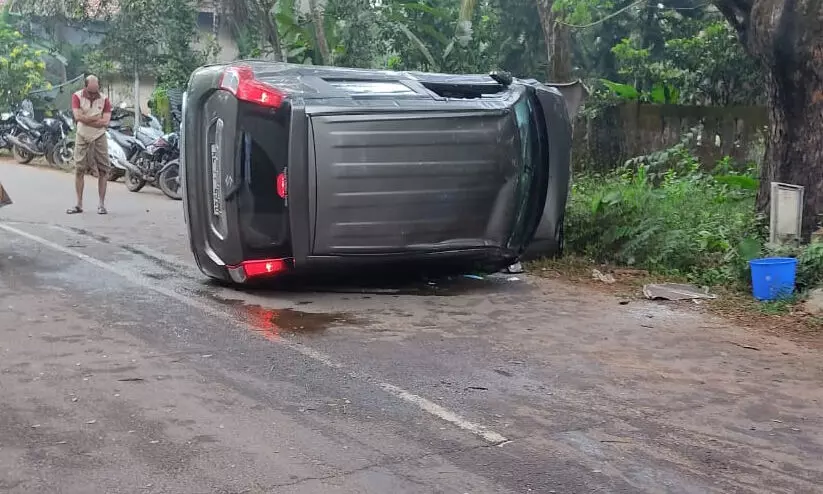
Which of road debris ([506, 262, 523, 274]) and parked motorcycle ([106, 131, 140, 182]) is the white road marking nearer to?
road debris ([506, 262, 523, 274])

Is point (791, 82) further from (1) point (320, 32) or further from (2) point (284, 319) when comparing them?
(1) point (320, 32)

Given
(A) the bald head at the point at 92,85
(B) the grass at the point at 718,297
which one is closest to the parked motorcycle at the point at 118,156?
(A) the bald head at the point at 92,85

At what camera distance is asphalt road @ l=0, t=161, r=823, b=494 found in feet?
13.5

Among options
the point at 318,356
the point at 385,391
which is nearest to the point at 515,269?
the point at 318,356

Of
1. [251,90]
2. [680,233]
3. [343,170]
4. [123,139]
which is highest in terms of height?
[251,90]

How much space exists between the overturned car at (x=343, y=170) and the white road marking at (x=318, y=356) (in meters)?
0.46

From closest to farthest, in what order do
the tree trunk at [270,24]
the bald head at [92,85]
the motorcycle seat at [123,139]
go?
the bald head at [92,85] < the motorcycle seat at [123,139] < the tree trunk at [270,24]

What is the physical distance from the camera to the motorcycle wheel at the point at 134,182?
50.7 feet

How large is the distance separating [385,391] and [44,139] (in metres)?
16.7

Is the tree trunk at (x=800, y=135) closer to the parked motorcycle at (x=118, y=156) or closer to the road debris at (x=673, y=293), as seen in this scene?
the road debris at (x=673, y=293)

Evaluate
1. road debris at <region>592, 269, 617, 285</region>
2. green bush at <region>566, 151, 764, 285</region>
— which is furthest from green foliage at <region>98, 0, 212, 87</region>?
road debris at <region>592, 269, 617, 285</region>

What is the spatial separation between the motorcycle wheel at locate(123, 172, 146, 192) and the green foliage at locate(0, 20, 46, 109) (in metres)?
9.86

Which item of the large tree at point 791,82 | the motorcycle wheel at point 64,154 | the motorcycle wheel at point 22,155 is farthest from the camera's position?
the motorcycle wheel at point 22,155

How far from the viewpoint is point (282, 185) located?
7.33 meters
